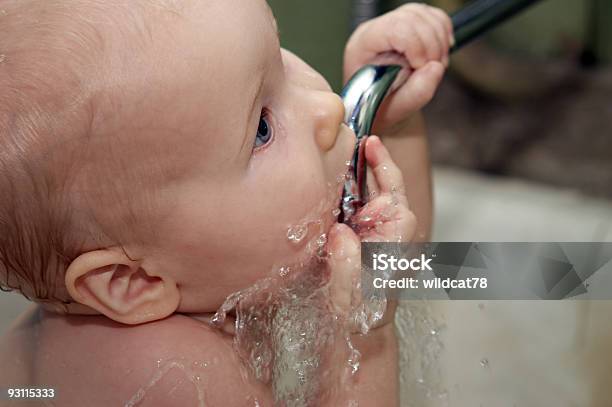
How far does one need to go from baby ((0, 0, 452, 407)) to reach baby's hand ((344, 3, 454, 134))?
0.43 feet

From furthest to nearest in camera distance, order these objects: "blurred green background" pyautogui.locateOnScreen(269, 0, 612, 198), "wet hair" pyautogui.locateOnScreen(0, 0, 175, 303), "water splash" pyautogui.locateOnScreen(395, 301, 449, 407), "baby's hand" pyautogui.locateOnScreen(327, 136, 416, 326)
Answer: "blurred green background" pyautogui.locateOnScreen(269, 0, 612, 198) → "water splash" pyautogui.locateOnScreen(395, 301, 449, 407) → "baby's hand" pyautogui.locateOnScreen(327, 136, 416, 326) → "wet hair" pyautogui.locateOnScreen(0, 0, 175, 303)

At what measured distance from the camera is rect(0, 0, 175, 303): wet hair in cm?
53

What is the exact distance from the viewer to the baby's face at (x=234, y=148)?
0.56 metres

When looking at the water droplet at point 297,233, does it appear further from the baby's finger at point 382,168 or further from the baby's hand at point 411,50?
the baby's hand at point 411,50

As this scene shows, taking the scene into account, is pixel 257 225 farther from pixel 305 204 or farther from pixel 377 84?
pixel 377 84

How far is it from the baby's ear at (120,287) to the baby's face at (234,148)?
1 centimetres

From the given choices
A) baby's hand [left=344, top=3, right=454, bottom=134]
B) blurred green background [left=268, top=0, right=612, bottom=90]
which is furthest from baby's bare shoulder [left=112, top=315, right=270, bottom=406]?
blurred green background [left=268, top=0, right=612, bottom=90]

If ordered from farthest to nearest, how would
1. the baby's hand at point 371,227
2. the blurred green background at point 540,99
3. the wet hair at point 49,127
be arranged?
the blurred green background at point 540,99 → the baby's hand at point 371,227 → the wet hair at point 49,127

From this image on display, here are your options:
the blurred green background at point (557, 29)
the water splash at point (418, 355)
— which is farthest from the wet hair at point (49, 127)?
the blurred green background at point (557, 29)

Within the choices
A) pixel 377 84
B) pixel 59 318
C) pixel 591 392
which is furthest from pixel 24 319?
pixel 591 392

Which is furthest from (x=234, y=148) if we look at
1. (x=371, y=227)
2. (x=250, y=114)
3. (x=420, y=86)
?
(x=420, y=86)

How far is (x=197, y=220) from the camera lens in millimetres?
592

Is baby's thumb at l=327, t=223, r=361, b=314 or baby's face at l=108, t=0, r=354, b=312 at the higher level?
baby's face at l=108, t=0, r=354, b=312

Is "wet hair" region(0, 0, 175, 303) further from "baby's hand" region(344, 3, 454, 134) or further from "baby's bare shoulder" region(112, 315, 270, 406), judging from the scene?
"baby's hand" region(344, 3, 454, 134)
